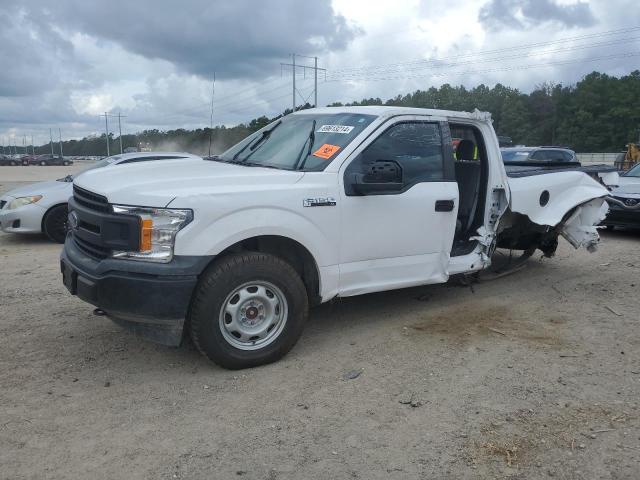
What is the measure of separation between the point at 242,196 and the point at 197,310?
829 mm

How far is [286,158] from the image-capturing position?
4613mm

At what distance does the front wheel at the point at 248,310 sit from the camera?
12.3 feet

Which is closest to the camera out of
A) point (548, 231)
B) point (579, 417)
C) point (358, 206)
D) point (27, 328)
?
point (579, 417)

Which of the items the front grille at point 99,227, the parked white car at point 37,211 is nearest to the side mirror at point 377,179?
the front grille at point 99,227

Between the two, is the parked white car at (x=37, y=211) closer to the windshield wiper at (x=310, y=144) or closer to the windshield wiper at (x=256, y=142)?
the windshield wiper at (x=256, y=142)

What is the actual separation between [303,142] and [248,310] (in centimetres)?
157

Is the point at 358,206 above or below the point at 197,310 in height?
above

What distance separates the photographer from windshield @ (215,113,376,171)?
14.6 ft

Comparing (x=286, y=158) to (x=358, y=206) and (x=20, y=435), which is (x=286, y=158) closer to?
(x=358, y=206)

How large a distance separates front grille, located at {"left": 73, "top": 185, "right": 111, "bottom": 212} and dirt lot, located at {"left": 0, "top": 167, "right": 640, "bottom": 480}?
116 centimetres

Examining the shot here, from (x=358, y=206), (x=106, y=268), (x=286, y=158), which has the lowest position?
(x=106, y=268)

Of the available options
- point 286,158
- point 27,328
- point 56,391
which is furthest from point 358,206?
point 27,328

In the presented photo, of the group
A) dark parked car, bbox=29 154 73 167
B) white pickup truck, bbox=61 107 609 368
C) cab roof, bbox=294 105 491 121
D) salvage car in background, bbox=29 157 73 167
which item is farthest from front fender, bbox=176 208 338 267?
dark parked car, bbox=29 154 73 167

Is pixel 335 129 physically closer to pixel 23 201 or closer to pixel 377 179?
pixel 377 179
